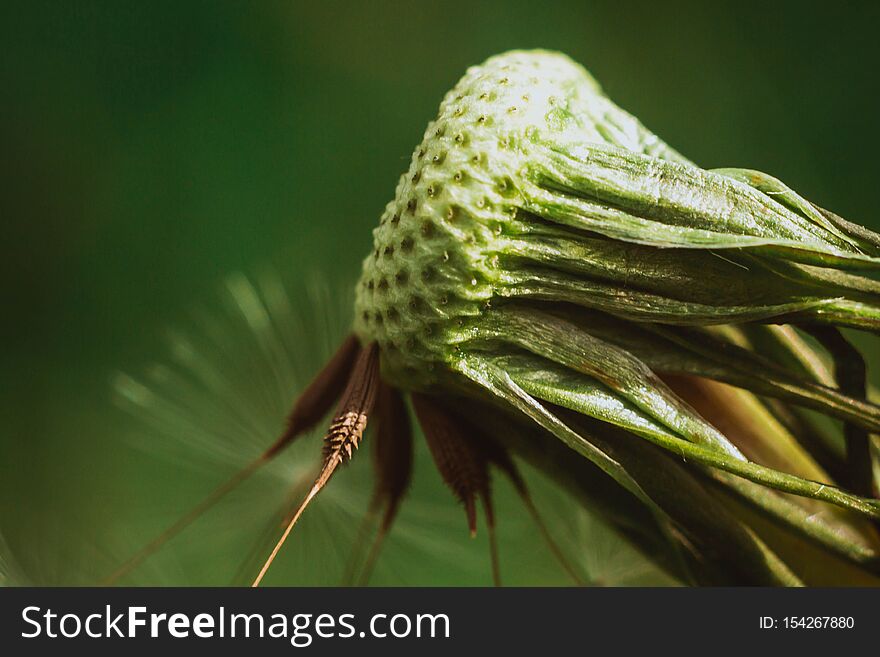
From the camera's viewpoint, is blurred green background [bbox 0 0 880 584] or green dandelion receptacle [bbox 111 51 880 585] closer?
green dandelion receptacle [bbox 111 51 880 585]

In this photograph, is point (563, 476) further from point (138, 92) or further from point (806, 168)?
point (138, 92)

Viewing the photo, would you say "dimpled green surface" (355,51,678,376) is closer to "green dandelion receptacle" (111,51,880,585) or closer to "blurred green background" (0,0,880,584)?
"green dandelion receptacle" (111,51,880,585)

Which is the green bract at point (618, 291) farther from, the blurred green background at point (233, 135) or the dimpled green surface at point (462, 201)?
the blurred green background at point (233, 135)

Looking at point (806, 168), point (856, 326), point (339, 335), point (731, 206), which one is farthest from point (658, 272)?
point (806, 168)

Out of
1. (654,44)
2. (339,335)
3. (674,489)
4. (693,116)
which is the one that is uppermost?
(654,44)

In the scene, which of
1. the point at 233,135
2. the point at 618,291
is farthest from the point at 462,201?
the point at 233,135

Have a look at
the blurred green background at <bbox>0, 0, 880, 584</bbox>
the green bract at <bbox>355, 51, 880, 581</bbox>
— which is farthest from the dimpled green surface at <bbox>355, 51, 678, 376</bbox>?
the blurred green background at <bbox>0, 0, 880, 584</bbox>
